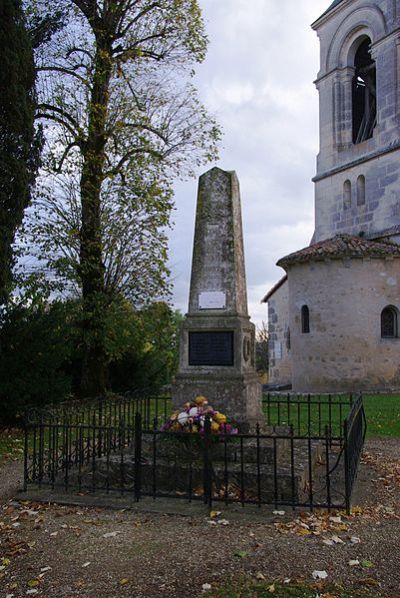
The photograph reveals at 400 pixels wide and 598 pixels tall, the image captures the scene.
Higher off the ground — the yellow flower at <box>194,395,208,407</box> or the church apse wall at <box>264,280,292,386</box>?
the church apse wall at <box>264,280,292,386</box>

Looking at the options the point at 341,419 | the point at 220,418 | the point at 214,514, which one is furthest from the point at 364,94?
the point at 214,514

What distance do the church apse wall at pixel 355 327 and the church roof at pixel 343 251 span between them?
0.29 metres

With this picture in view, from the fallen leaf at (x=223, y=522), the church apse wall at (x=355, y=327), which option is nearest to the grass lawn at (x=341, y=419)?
the fallen leaf at (x=223, y=522)

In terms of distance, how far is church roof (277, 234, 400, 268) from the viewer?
19.2 metres

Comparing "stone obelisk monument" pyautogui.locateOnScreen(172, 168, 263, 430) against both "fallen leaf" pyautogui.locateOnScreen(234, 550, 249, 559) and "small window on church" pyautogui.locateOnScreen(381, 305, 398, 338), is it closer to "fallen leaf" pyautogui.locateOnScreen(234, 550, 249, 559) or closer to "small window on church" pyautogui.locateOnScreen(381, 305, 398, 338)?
"fallen leaf" pyautogui.locateOnScreen(234, 550, 249, 559)

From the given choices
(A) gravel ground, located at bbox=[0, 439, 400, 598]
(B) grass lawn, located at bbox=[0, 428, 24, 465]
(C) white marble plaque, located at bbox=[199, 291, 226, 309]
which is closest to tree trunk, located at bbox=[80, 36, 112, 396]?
(B) grass lawn, located at bbox=[0, 428, 24, 465]

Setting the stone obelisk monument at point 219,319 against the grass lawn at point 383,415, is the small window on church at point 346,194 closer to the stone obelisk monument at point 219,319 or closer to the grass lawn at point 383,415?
the grass lawn at point 383,415

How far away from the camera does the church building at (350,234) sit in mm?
19422

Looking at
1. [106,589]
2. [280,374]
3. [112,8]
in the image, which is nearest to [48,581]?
[106,589]

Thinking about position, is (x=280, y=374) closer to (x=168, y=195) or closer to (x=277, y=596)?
(x=168, y=195)

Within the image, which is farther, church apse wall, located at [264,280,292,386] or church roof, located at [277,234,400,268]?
church apse wall, located at [264,280,292,386]

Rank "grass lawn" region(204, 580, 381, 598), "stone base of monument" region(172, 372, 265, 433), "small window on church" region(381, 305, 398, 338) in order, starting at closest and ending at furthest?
"grass lawn" region(204, 580, 381, 598) → "stone base of monument" region(172, 372, 265, 433) → "small window on church" region(381, 305, 398, 338)

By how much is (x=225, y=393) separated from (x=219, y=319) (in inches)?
36.5

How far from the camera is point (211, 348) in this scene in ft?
23.3
